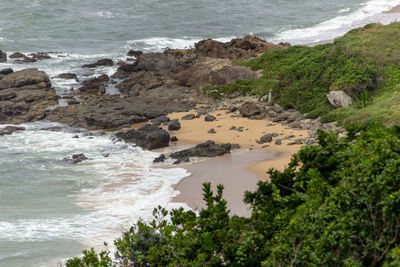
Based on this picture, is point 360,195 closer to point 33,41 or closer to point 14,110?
point 14,110

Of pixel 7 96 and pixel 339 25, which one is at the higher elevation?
pixel 339 25

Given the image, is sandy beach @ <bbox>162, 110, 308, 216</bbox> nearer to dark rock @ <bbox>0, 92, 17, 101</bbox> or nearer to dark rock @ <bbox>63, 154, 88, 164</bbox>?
dark rock @ <bbox>63, 154, 88, 164</bbox>

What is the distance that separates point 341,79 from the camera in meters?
24.3

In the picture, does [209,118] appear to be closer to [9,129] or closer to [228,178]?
[228,178]

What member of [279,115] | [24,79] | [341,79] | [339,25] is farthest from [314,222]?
[339,25]

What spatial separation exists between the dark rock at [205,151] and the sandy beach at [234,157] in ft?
1.13

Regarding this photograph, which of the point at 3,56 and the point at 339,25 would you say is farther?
the point at 339,25

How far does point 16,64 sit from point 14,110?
11000mm

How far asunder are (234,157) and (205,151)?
1.27 meters

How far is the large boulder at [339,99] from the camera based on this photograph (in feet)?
77.7

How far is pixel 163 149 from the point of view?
2220 centimetres

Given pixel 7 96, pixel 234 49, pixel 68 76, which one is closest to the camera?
pixel 7 96

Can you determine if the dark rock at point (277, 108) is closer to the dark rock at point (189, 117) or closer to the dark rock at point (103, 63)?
the dark rock at point (189, 117)

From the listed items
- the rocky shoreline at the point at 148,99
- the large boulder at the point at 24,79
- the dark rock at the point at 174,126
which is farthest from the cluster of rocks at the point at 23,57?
the dark rock at the point at 174,126
